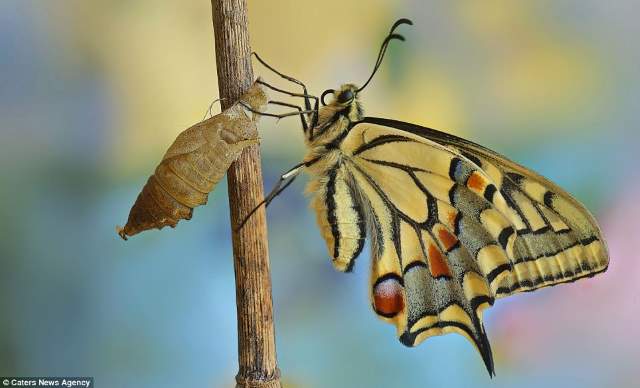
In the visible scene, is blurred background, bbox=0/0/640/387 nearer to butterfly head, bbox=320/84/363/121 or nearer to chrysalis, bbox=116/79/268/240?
butterfly head, bbox=320/84/363/121

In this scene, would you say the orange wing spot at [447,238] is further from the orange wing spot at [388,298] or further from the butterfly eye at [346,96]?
the butterfly eye at [346,96]

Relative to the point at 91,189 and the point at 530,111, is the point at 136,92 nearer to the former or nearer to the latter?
the point at 91,189

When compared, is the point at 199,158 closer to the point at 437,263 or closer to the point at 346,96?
the point at 346,96

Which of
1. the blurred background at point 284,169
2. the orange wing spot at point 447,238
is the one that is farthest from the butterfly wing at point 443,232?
the blurred background at point 284,169

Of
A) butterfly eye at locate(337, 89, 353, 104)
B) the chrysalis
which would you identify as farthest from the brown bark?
butterfly eye at locate(337, 89, 353, 104)

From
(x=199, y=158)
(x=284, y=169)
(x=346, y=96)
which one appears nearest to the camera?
(x=199, y=158)

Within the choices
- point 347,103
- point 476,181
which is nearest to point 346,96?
point 347,103

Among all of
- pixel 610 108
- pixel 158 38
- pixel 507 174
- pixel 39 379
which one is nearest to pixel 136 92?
pixel 158 38
